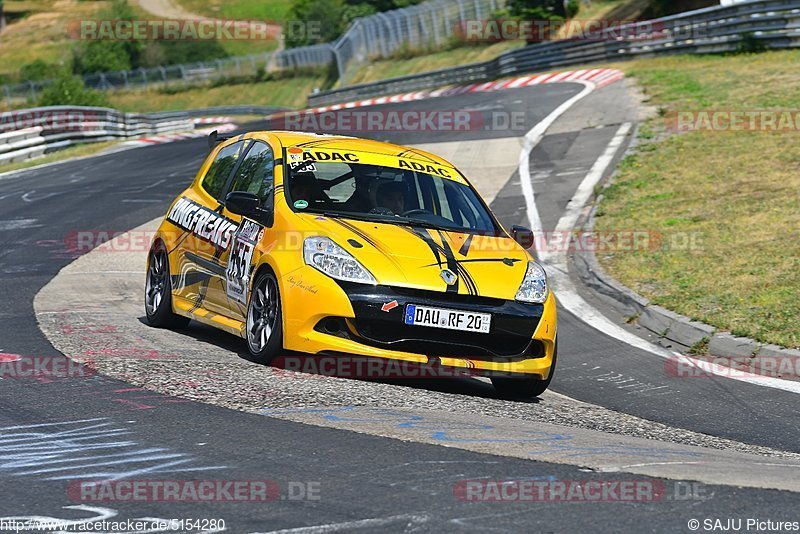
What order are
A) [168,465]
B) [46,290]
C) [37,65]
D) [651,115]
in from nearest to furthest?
[168,465] → [46,290] → [651,115] → [37,65]

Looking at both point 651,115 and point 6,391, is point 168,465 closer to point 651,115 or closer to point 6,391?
point 6,391

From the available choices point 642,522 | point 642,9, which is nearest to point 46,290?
point 642,522

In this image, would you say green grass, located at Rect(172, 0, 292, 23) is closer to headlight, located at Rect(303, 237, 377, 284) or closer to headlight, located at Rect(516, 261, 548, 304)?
headlight, located at Rect(516, 261, 548, 304)

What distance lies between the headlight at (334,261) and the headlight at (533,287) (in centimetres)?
109

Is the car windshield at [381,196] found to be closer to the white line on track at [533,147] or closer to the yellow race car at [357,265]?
the yellow race car at [357,265]

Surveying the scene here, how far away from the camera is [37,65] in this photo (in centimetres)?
9200

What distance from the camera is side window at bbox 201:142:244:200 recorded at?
987cm

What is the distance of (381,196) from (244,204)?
40.6 inches

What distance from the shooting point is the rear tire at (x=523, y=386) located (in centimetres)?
828

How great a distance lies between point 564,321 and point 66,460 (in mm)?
7080

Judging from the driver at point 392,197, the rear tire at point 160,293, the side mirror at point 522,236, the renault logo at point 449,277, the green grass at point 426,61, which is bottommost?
the green grass at point 426,61

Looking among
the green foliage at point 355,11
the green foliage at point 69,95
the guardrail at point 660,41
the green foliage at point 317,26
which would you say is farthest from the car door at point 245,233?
the green foliage at point 317,26

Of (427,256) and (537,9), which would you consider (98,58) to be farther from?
(427,256)

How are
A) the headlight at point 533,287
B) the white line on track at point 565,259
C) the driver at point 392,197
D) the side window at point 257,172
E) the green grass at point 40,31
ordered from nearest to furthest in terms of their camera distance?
the headlight at point 533,287, the driver at point 392,197, the side window at point 257,172, the white line on track at point 565,259, the green grass at point 40,31
